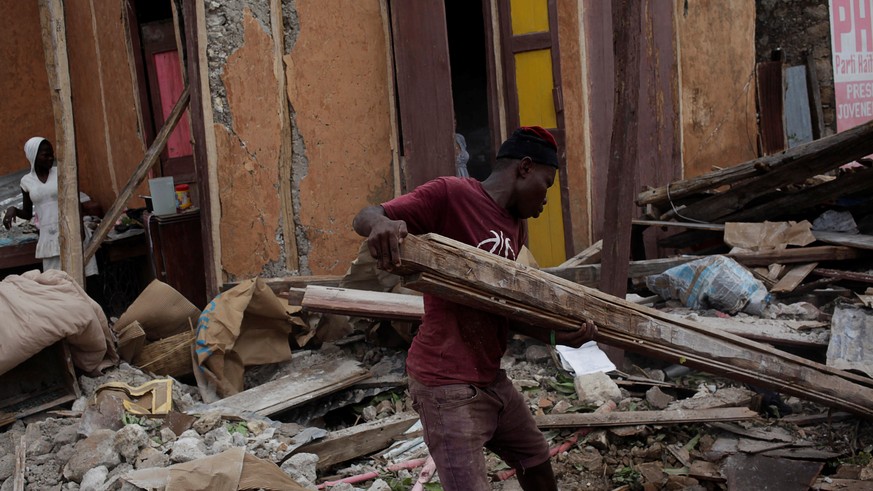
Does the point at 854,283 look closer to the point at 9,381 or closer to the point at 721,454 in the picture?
the point at 721,454

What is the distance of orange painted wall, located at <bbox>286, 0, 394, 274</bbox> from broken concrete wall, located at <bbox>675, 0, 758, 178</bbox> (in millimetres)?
3788

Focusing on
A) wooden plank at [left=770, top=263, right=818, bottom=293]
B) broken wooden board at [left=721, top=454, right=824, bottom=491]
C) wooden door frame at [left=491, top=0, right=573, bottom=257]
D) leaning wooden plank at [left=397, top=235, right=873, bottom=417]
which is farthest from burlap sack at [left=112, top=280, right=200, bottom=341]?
wooden plank at [left=770, top=263, right=818, bottom=293]

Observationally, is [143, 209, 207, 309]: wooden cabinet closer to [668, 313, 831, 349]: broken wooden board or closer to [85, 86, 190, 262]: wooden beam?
[85, 86, 190, 262]: wooden beam

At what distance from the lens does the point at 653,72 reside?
8359mm

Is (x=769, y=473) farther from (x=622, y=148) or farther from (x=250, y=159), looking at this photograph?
(x=250, y=159)

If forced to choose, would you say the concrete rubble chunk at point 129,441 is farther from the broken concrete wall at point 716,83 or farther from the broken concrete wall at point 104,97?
the broken concrete wall at point 716,83

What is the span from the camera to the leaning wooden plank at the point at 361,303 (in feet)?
16.5

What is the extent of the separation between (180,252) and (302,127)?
63.2 inches

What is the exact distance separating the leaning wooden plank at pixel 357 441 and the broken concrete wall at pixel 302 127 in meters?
2.35

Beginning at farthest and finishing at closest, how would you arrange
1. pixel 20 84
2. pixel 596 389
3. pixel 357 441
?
pixel 20 84 → pixel 596 389 → pixel 357 441

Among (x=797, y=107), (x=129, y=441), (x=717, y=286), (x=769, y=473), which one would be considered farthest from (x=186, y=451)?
(x=797, y=107)

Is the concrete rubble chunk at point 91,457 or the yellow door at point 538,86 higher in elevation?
the yellow door at point 538,86

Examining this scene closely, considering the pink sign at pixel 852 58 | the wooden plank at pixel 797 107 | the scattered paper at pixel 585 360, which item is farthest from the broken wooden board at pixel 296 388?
the pink sign at pixel 852 58

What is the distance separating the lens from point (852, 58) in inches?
456
